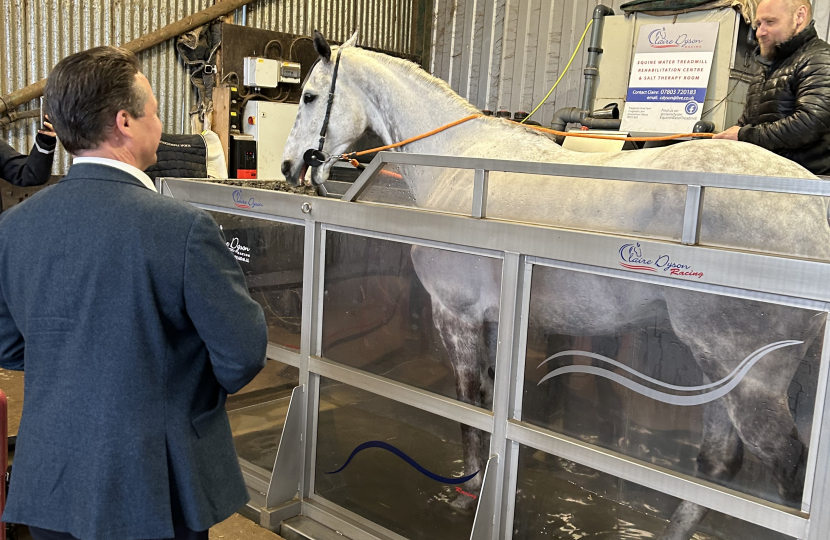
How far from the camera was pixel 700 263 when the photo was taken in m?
1.61

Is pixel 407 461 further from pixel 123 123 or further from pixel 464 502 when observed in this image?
pixel 123 123

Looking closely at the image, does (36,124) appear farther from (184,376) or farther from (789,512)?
Answer: (789,512)

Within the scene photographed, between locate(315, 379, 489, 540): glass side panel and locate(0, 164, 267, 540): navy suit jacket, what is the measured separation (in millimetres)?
1218

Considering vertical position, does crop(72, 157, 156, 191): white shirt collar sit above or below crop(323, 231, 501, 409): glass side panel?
above

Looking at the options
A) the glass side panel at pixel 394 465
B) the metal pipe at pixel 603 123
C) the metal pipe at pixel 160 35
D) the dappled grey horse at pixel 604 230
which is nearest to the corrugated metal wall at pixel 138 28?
the metal pipe at pixel 160 35

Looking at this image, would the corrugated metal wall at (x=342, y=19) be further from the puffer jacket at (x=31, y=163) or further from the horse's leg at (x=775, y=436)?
the horse's leg at (x=775, y=436)

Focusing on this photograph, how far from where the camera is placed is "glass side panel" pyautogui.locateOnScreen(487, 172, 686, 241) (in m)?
2.07

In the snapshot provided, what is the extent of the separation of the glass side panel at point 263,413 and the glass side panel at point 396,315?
39 centimetres

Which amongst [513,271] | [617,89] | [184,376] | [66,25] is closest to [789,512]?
[513,271]

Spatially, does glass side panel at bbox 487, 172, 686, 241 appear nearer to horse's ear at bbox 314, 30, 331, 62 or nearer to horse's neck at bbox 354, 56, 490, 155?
horse's neck at bbox 354, 56, 490, 155

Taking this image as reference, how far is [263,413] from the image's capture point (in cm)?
304

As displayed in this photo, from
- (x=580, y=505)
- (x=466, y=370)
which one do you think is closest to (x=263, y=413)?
(x=466, y=370)

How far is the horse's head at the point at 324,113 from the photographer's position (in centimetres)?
322

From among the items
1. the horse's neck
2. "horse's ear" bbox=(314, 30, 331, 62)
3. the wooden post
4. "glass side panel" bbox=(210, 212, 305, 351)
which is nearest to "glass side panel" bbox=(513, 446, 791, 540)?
"glass side panel" bbox=(210, 212, 305, 351)
